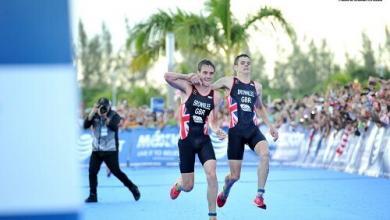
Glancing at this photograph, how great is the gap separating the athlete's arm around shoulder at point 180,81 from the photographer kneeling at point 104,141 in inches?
172

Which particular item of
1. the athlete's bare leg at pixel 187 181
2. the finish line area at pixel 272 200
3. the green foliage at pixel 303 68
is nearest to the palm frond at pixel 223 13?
the finish line area at pixel 272 200

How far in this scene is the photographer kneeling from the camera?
13.0 m

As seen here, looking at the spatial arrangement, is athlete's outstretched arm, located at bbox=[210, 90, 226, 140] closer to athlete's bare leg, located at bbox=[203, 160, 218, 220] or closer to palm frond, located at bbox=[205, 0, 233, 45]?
athlete's bare leg, located at bbox=[203, 160, 218, 220]

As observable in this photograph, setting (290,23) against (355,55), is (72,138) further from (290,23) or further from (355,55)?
(355,55)

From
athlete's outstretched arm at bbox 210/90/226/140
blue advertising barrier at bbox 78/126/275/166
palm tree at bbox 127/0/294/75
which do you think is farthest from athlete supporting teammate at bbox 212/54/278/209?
palm tree at bbox 127/0/294/75

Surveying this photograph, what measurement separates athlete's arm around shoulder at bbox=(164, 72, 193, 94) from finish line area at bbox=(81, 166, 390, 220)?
6.79ft

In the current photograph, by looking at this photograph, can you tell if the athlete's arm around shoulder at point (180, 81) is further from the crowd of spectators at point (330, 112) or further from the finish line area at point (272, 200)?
the crowd of spectators at point (330, 112)

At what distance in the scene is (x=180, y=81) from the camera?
344 inches

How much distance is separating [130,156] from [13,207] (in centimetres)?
2396

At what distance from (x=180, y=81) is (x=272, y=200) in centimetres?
470

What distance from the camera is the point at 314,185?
1611cm

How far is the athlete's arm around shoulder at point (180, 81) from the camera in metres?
8.67

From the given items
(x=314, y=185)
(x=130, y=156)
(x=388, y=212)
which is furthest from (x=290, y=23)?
(x=388, y=212)

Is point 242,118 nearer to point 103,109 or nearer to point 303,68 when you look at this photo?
point 103,109
